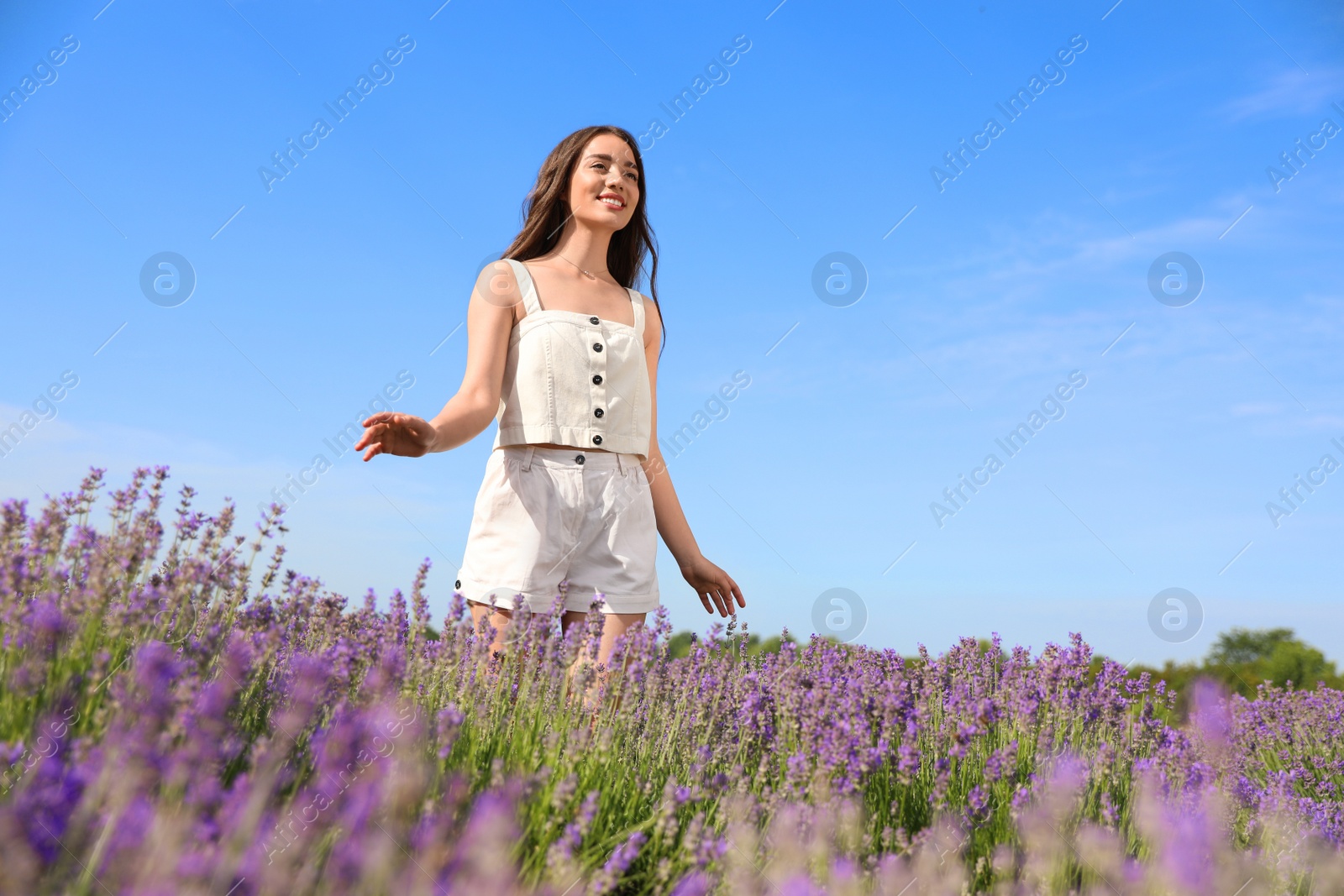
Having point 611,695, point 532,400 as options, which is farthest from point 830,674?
point 532,400

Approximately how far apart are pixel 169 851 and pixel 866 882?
4.88 ft

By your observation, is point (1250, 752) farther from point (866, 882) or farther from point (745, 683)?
point (866, 882)

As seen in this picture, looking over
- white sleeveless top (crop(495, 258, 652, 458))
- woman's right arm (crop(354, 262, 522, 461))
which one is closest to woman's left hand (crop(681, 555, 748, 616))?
white sleeveless top (crop(495, 258, 652, 458))

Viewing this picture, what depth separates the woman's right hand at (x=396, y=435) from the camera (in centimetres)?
274

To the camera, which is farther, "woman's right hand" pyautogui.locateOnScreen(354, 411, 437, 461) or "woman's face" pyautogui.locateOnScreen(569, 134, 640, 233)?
"woman's face" pyautogui.locateOnScreen(569, 134, 640, 233)

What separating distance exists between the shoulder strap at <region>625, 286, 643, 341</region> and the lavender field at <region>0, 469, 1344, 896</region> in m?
1.23

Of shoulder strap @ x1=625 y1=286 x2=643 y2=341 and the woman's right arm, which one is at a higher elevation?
shoulder strap @ x1=625 y1=286 x2=643 y2=341

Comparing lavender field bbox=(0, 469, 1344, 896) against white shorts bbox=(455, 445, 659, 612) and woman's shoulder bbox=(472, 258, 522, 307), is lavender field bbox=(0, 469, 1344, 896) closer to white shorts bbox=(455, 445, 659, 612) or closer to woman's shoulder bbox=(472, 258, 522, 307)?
white shorts bbox=(455, 445, 659, 612)

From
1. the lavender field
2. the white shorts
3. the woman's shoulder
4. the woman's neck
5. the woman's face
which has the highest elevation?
the woman's face

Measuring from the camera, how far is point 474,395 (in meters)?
3.24

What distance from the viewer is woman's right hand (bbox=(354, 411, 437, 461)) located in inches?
108

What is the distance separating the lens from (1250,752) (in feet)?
16.8

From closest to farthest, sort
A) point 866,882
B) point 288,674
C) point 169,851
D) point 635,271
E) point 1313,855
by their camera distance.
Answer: point 169,851 < point 866,882 < point 288,674 < point 1313,855 < point 635,271

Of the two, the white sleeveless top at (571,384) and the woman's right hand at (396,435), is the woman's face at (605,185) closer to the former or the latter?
the white sleeveless top at (571,384)
